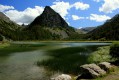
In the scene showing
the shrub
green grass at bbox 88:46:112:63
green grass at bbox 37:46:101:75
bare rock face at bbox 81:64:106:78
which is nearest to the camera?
bare rock face at bbox 81:64:106:78

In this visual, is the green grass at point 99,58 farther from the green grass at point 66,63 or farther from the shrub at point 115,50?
the shrub at point 115,50

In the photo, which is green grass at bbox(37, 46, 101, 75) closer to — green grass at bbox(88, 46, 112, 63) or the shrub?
green grass at bbox(88, 46, 112, 63)

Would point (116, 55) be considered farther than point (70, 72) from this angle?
Yes

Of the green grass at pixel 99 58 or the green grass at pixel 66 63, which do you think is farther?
the green grass at pixel 99 58

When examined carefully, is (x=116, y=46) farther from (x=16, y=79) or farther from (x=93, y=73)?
(x=16, y=79)

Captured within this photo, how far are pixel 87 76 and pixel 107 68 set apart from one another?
15.4ft

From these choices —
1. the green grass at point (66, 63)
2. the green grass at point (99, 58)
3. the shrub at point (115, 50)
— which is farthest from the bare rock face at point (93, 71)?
the green grass at point (99, 58)

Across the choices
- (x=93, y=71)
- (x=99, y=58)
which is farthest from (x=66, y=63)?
(x=93, y=71)

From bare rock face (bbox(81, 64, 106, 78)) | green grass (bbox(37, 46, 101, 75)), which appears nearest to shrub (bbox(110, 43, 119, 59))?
green grass (bbox(37, 46, 101, 75))

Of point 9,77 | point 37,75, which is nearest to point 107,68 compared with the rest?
point 37,75

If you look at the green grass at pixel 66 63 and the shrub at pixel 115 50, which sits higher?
the shrub at pixel 115 50

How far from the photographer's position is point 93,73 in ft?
111

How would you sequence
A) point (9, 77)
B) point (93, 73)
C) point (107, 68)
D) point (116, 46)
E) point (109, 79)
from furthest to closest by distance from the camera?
point (116, 46), point (9, 77), point (107, 68), point (93, 73), point (109, 79)

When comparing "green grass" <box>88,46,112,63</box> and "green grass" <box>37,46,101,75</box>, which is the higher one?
"green grass" <box>88,46,112,63</box>
